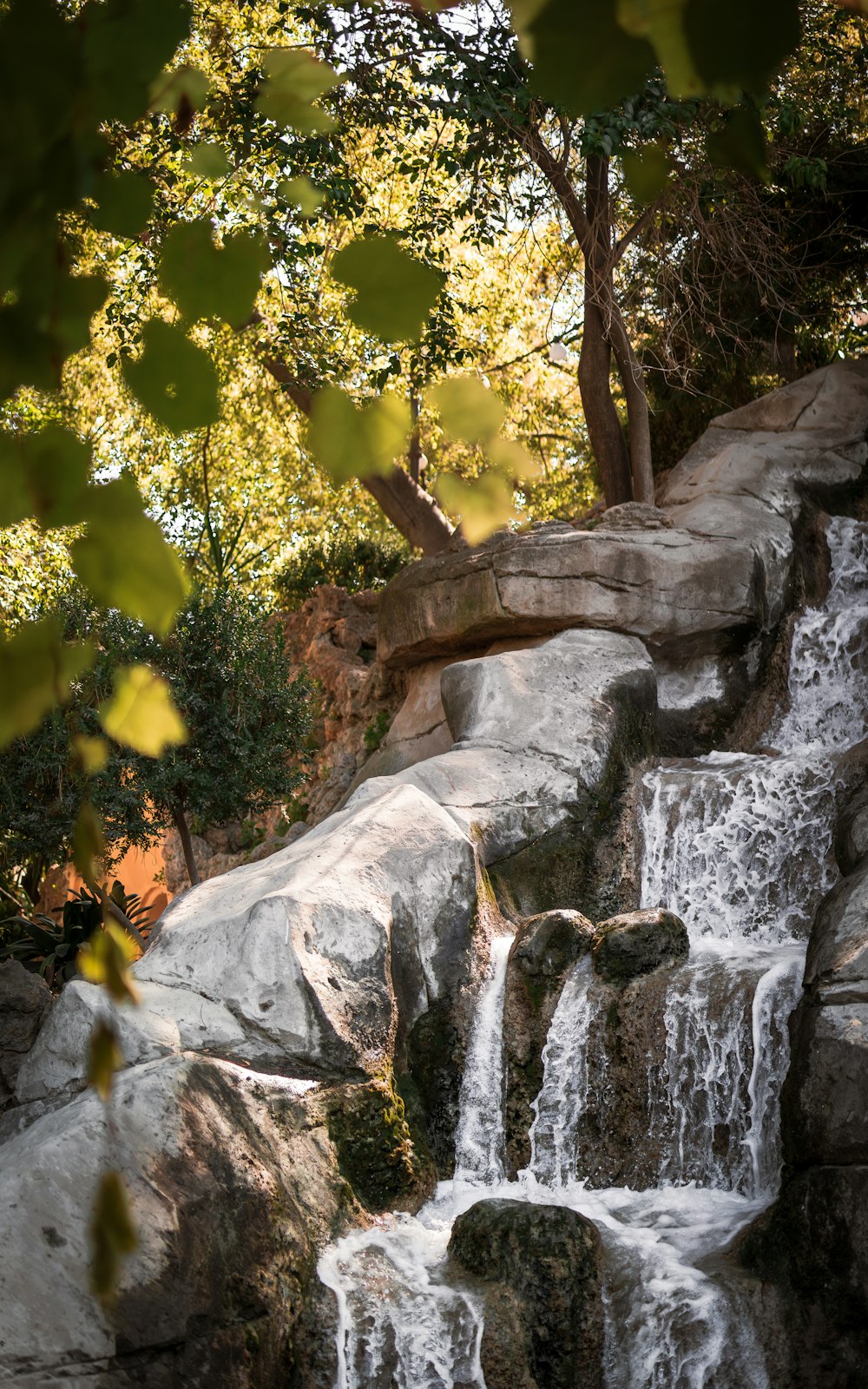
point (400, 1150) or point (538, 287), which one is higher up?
point (538, 287)

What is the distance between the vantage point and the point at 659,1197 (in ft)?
22.1

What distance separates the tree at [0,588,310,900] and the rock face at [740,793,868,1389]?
5.68m

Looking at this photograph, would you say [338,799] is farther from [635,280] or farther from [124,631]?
[635,280]

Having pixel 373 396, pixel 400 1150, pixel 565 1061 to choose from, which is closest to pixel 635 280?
pixel 565 1061

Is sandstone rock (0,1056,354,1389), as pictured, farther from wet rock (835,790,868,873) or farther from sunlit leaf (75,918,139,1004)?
sunlit leaf (75,918,139,1004)

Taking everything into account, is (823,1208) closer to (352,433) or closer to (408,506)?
(352,433)

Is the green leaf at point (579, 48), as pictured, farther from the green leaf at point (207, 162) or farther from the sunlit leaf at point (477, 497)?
the green leaf at point (207, 162)

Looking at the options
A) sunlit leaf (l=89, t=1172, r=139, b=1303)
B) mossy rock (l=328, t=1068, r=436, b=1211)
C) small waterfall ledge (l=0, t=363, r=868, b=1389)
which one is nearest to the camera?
sunlit leaf (l=89, t=1172, r=139, b=1303)

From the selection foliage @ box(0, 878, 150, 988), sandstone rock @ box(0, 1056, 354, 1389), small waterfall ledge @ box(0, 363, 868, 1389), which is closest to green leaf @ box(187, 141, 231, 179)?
small waterfall ledge @ box(0, 363, 868, 1389)

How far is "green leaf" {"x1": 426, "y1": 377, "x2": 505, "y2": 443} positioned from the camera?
888 mm

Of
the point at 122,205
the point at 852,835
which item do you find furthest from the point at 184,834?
the point at 122,205

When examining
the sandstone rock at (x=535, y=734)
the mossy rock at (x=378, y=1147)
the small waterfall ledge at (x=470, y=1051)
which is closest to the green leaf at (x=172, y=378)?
the small waterfall ledge at (x=470, y=1051)

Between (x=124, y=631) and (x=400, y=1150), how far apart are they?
17.9ft

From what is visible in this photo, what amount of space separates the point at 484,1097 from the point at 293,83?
278 inches
